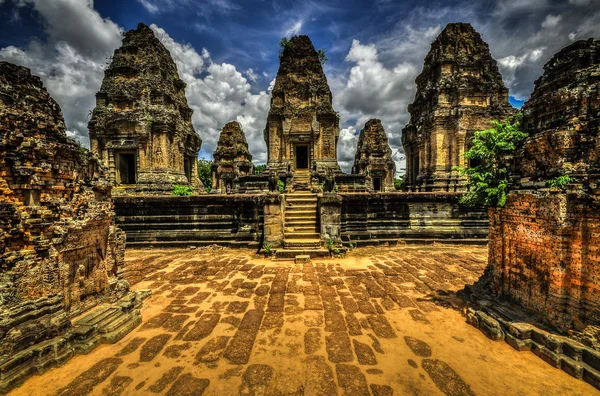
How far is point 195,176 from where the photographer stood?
1853 centimetres

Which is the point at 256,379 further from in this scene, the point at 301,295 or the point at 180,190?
the point at 180,190

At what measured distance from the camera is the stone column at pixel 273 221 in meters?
8.29

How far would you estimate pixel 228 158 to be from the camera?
97.3ft

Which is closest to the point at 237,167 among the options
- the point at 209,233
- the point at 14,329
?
the point at 209,233

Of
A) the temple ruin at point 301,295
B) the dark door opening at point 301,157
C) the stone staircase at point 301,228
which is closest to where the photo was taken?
the temple ruin at point 301,295

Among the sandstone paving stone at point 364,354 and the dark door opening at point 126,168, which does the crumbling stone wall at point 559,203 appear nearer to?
the sandstone paving stone at point 364,354

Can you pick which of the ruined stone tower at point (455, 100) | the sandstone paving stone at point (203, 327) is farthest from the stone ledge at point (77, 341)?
the ruined stone tower at point (455, 100)

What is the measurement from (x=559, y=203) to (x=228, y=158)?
29311 mm

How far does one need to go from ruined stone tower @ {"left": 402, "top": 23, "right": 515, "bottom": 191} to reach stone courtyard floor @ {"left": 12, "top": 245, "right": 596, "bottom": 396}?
1243 centimetres

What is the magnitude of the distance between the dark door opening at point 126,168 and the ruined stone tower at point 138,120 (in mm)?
55

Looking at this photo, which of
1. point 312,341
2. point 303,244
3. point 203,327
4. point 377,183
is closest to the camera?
point 312,341

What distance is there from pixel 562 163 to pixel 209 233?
9.43 m

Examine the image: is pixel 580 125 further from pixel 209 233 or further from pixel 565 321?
pixel 209 233

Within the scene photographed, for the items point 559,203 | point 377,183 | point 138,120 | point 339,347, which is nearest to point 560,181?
point 559,203
